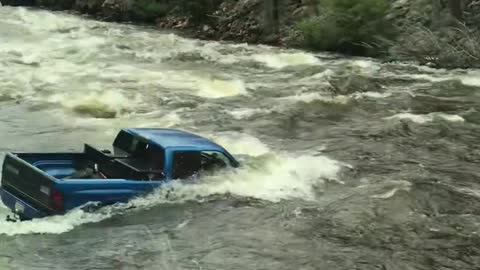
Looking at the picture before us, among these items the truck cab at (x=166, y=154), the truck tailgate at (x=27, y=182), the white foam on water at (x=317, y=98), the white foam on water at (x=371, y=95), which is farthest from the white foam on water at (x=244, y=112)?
the truck tailgate at (x=27, y=182)

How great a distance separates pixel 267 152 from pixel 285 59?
12.8 meters

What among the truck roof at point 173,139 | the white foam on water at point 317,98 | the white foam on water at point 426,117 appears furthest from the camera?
the white foam on water at point 317,98

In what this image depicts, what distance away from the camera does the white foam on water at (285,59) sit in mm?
25594

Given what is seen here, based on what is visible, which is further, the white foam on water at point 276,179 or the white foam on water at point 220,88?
the white foam on water at point 220,88

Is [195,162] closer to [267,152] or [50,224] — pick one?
[50,224]

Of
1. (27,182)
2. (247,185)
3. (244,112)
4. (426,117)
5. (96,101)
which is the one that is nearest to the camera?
(27,182)

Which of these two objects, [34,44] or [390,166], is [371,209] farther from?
[34,44]

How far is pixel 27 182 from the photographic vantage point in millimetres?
9594

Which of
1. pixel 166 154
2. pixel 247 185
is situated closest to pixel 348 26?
pixel 247 185

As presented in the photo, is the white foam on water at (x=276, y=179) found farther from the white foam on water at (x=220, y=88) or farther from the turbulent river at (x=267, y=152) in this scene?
the white foam on water at (x=220, y=88)

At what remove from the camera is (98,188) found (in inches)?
382

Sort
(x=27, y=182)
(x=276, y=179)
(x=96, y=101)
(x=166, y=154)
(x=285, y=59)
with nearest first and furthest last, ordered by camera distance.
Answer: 1. (x=27, y=182)
2. (x=166, y=154)
3. (x=276, y=179)
4. (x=96, y=101)
5. (x=285, y=59)

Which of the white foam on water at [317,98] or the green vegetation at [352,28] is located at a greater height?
the green vegetation at [352,28]

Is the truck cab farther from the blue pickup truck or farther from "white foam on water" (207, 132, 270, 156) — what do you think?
"white foam on water" (207, 132, 270, 156)
